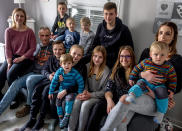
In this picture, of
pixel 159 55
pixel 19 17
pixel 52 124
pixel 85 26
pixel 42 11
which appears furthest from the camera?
pixel 42 11

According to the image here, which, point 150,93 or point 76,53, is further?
point 76,53

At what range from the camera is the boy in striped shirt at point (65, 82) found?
1686 millimetres

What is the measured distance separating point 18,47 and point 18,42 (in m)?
0.07

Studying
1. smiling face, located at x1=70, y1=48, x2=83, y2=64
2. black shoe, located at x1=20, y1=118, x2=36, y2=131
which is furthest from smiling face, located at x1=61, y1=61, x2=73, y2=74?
black shoe, located at x1=20, y1=118, x2=36, y2=131

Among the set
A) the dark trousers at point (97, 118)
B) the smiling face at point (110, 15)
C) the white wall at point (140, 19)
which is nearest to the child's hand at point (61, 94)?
the dark trousers at point (97, 118)

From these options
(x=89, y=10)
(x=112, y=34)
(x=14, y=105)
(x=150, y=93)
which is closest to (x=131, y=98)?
(x=150, y=93)

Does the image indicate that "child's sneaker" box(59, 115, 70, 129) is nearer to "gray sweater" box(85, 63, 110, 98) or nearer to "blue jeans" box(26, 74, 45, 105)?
"gray sweater" box(85, 63, 110, 98)

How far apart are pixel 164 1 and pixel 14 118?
2.26 metres

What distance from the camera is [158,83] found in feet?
4.55

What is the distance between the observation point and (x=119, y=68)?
171 centimetres

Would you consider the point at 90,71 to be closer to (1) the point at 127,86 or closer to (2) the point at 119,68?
(2) the point at 119,68

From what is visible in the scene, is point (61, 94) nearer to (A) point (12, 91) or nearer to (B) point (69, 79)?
(B) point (69, 79)

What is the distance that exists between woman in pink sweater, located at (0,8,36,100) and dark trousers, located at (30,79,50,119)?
456 millimetres

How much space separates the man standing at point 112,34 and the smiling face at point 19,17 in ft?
3.61
